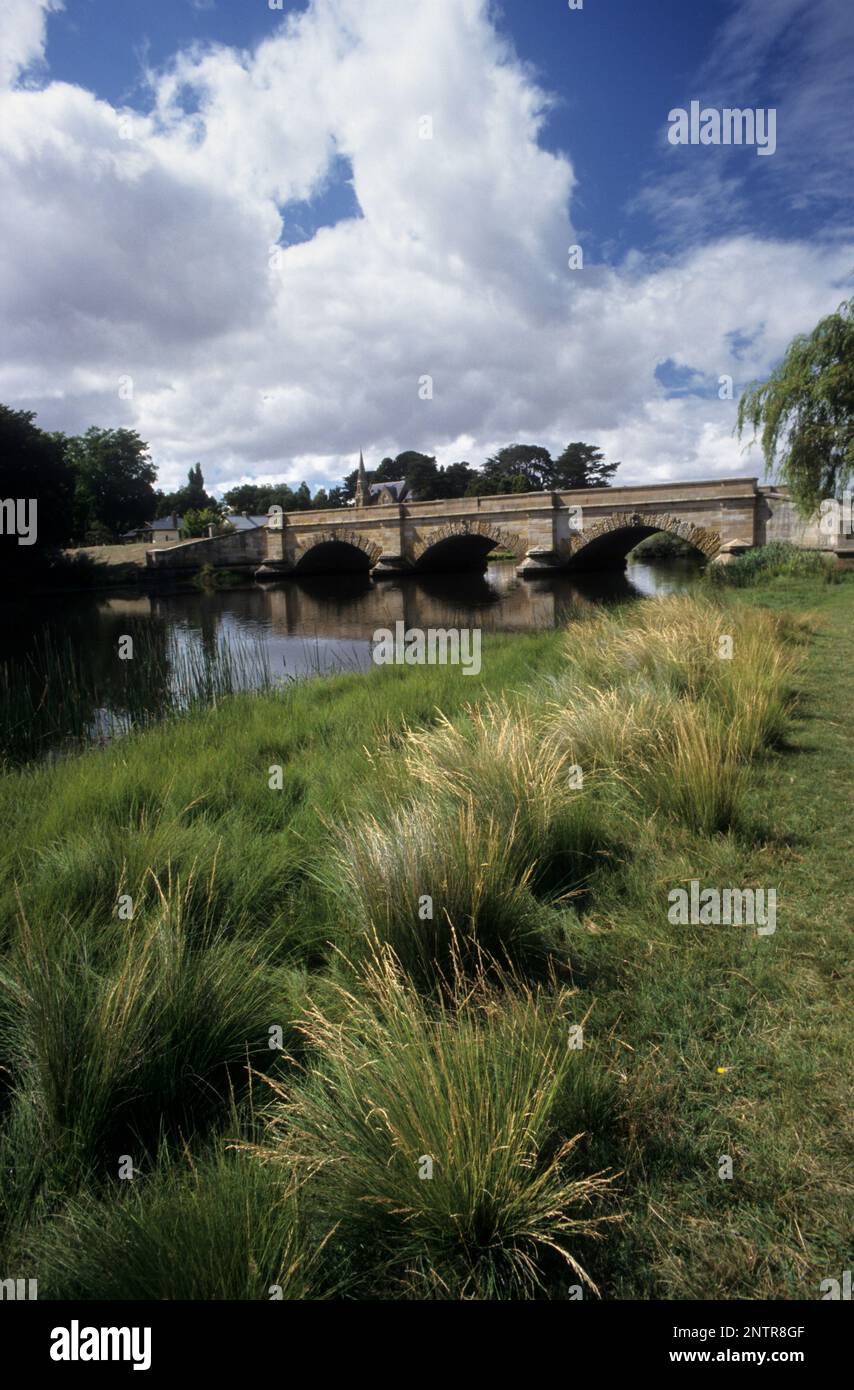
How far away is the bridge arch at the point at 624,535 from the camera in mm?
31297

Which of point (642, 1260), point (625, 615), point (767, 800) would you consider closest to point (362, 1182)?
point (642, 1260)

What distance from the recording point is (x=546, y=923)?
3.46 meters

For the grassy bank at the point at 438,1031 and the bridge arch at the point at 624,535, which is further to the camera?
the bridge arch at the point at 624,535

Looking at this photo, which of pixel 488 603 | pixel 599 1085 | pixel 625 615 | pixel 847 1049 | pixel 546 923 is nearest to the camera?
pixel 599 1085

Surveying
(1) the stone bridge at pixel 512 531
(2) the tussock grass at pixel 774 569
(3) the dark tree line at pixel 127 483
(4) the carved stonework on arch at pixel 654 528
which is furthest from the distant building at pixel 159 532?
(2) the tussock grass at pixel 774 569

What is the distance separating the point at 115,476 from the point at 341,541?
4067 centimetres

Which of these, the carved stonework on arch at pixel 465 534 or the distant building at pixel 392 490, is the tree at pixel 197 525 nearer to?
the distant building at pixel 392 490

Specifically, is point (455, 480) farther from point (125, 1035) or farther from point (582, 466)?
point (125, 1035)

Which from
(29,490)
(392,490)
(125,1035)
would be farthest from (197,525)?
(125,1035)

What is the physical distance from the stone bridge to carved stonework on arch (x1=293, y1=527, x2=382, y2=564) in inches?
2.4

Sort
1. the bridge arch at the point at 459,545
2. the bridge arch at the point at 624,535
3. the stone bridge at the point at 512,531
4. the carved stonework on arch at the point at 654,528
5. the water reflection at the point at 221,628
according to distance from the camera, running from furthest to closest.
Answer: the bridge arch at the point at 459,545 < the bridge arch at the point at 624,535 < the carved stonework on arch at the point at 654,528 < the stone bridge at the point at 512,531 < the water reflection at the point at 221,628

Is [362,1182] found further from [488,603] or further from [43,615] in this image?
[43,615]
